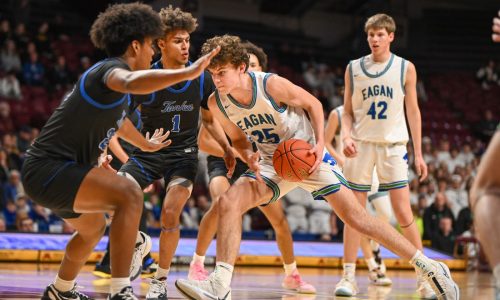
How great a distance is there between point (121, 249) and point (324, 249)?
789 centimetres

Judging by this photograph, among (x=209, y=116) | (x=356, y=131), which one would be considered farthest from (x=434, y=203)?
(x=209, y=116)

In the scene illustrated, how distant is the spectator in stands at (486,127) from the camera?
68.2 feet

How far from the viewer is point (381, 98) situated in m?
7.37

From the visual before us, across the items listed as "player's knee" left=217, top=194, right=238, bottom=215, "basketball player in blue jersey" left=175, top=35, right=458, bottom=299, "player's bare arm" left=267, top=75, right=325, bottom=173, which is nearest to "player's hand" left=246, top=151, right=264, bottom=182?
"basketball player in blue jersey" left=175, top=35, right=458, bottom=299

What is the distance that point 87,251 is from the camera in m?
5.07

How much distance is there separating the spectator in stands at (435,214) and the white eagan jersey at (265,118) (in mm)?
8589

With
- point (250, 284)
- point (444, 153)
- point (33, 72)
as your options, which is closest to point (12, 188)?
point (33, 72)

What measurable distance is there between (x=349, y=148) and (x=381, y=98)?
68cm

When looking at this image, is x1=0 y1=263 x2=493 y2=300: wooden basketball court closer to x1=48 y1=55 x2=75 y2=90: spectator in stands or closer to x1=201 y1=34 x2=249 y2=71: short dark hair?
x1=201 y1=34 x2=249 y2=71: short dark hair

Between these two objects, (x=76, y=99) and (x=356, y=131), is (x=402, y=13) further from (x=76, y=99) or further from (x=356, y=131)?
(x=76, y=99)

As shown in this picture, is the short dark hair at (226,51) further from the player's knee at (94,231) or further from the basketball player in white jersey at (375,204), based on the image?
the basketball player in white jersey at (375,204)

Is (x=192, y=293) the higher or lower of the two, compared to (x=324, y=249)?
higher

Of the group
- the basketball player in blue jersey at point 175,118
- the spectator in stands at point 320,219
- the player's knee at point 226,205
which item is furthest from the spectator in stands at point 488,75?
the player's knee at point 226,205

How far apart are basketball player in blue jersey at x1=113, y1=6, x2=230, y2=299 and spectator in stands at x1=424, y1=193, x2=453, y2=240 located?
841 cm
